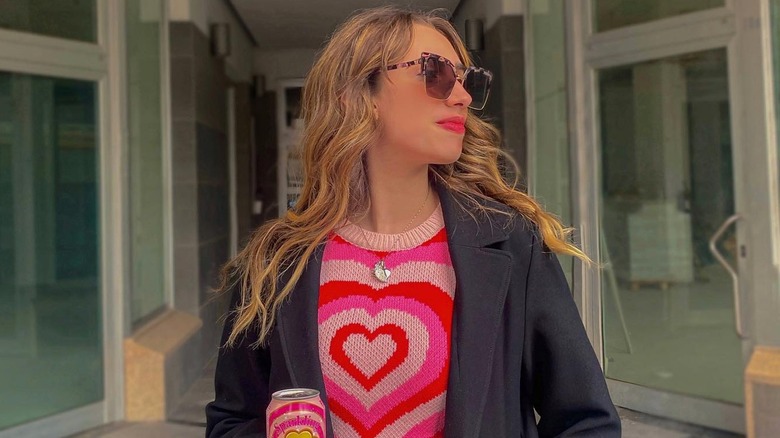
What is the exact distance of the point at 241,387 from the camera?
1.35 m

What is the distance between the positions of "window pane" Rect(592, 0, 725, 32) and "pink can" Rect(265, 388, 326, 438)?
340cm

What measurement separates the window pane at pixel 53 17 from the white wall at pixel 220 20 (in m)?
0.86

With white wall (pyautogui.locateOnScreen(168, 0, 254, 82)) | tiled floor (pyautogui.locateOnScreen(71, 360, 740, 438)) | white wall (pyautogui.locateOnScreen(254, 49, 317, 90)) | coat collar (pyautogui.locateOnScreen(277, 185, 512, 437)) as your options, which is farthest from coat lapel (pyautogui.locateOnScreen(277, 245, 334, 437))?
white wall (pyautogui.locateOnScreen(168, 0, 254, 82))

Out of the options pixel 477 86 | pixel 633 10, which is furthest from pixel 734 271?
pixel 477 86

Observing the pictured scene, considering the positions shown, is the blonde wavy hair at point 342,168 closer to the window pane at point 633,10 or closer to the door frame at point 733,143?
the door frame at point 733,143

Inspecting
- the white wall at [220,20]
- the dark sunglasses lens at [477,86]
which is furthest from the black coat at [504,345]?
the white wall at [220,20]

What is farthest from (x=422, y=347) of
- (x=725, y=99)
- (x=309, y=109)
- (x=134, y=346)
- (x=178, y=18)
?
(x=178, y=18)

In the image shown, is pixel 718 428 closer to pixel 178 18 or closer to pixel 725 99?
pixel 725 99

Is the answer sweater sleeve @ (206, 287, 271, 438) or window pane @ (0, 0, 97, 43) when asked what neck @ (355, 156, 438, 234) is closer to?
sweater sleeve @ (206, 287, 271, 438)

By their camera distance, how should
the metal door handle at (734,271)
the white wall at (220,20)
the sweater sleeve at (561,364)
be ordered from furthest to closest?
the white wall at (220,20)
the metal door handle at (734,271)
the sweater sleeve at (561,364)

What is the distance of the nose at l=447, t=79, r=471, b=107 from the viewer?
1.31m

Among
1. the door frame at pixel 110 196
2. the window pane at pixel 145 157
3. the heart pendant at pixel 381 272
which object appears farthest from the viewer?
the window pane at pixel 145 157

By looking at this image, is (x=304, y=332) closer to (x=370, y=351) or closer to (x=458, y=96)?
(x=370, y=351)

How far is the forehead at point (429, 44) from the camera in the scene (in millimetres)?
1335
